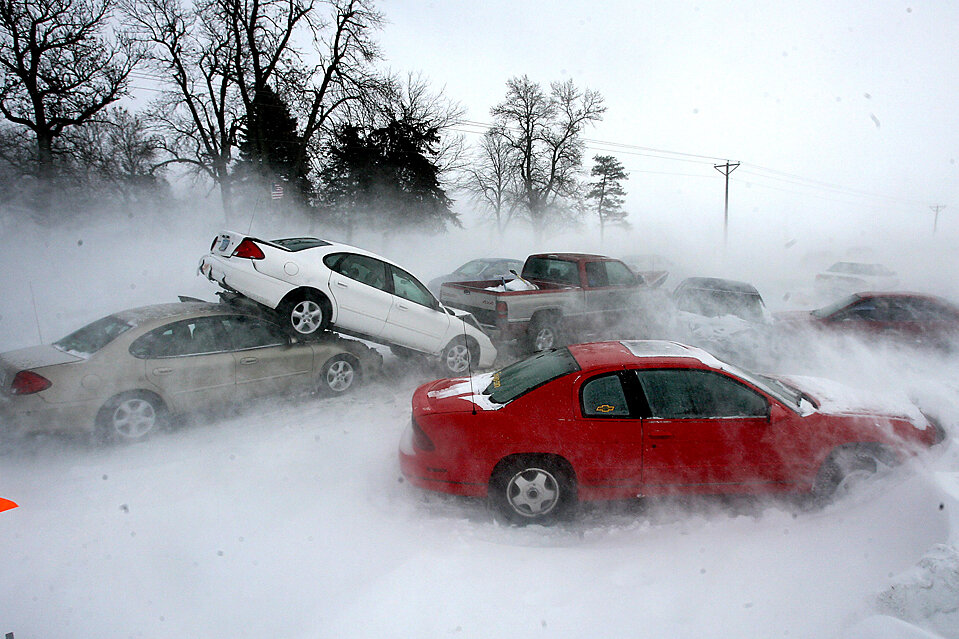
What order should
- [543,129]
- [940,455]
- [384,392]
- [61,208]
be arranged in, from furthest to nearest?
[543,129] < [61,208] < [384,392] < [940,455]

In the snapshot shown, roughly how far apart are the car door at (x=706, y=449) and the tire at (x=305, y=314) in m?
4.14

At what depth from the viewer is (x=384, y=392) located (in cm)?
676

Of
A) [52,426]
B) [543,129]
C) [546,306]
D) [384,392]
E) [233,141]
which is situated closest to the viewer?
[52,426]

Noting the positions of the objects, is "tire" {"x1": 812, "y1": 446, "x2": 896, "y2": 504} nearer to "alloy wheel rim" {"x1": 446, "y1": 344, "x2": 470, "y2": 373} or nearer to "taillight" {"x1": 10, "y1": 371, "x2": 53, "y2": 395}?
"alloy wheel rim" {"x1": 446, "y1": 344, "x2": 470, "y2": 373}

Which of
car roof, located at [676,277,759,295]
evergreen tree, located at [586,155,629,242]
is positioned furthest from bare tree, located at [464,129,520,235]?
car roof, located at [676,277,759,295]

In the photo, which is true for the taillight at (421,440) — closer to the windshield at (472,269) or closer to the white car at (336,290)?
the white car at (336,290)

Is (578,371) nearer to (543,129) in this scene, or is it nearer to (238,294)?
(238,294)

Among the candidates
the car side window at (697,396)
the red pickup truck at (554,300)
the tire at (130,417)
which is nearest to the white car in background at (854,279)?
the red pickup truck at (554,300)

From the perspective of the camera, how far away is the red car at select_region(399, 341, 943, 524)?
12.1ft

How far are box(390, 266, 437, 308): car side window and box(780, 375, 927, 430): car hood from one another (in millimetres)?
4452

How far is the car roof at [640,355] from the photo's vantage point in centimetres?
389

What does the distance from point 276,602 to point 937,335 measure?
9.57 metres

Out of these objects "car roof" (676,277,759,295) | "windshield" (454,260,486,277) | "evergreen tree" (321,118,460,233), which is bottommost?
"car roof" (676,277,759,295)

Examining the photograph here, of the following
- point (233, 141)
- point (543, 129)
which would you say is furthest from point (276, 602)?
point (543, 129)
